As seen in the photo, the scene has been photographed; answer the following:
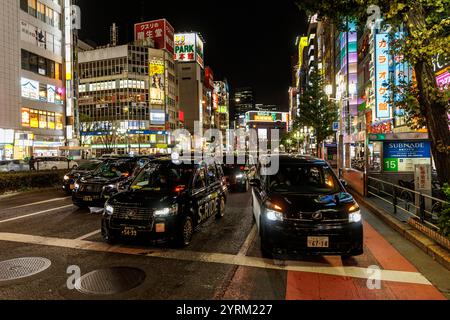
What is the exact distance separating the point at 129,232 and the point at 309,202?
359 cm

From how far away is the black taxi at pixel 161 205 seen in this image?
22.4 feet

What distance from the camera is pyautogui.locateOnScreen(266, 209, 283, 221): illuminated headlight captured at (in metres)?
6.16

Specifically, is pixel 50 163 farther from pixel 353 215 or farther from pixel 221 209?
pixel 353 215

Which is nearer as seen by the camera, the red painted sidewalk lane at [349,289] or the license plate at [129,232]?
the red painted sidewalk lane at [349,289]

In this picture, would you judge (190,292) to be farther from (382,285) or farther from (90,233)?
(90,233)

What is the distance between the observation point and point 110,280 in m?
5.38

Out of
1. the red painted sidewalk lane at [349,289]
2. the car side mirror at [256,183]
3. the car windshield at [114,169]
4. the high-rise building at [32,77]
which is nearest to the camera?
the red painted sidewalk lane at [349,289]

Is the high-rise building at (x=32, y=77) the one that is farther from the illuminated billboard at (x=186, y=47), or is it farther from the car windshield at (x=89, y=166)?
the illuminated billboard at (x=186, y=47)

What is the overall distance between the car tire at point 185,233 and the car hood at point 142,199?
595 millimetres

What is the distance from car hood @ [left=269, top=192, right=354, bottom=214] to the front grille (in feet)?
8.09

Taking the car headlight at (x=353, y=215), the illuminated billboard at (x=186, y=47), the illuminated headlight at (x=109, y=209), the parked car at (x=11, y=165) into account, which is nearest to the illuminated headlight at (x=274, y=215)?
the car headlight at (x=353, y=215)

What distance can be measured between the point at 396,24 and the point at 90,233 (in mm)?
8611

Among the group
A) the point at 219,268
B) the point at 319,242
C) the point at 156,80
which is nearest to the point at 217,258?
the point at 219,268
